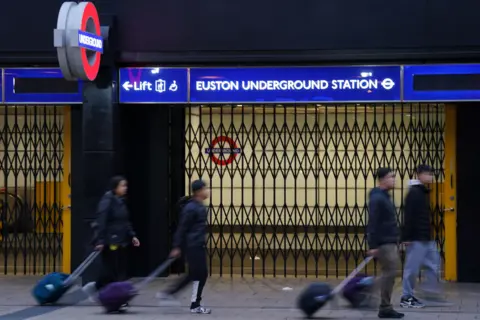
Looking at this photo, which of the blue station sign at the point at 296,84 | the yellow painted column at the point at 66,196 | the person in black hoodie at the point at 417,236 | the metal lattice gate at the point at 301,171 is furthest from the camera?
the yellow painted column at the point at 66,196

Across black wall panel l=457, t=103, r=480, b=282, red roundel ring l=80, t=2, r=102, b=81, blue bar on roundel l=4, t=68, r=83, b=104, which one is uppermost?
red roundel ring l=80, t=2, r=102, b=81

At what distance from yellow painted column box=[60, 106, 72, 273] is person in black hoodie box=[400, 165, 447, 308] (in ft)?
19.0

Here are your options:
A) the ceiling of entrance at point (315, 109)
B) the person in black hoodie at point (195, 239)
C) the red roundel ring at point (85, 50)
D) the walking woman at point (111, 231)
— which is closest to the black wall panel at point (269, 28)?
the red roundel ring at point (85, 50)

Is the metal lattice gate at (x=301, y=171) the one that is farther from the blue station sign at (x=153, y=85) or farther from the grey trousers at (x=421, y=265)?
the grey trousers at (x=421, y=265)

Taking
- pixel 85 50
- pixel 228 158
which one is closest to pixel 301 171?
pixel 228 158

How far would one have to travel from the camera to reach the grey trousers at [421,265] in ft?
36.3

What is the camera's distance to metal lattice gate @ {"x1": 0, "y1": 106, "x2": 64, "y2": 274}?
1458 centimetres

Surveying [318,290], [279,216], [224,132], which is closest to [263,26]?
[224,132]

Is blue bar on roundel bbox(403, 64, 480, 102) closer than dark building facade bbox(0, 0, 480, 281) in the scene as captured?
Yes

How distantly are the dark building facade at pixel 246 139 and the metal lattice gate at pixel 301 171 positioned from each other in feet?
0.07

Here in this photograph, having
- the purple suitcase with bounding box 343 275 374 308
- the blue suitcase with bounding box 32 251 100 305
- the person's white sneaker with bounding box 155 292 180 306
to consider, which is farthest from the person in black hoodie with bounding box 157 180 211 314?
the purple suitcase with bounding box 343 275 374 308

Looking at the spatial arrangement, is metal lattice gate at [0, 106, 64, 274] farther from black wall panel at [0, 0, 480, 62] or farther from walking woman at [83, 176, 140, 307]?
walking woman at [83, 176, 140, 307]

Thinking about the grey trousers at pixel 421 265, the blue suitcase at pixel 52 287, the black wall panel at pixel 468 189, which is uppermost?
the black wall panel at pixel 468 189

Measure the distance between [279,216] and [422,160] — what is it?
2500 millimetres
